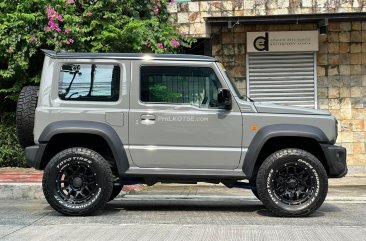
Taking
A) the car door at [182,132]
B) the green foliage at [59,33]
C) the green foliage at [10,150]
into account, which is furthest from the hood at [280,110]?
the green foliage at [10,150]

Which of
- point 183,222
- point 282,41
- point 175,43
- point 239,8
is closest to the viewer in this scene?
point 183,222

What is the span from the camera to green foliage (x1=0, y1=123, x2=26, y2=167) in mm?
12164

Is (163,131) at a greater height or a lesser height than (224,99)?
lesser

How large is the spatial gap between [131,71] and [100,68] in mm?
422

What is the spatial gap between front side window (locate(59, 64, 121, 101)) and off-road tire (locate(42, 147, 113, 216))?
2.43ft

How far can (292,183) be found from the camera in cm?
695

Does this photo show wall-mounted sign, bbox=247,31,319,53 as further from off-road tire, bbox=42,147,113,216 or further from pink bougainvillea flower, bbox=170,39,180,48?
off-road tire, bbox=42,147,113,216

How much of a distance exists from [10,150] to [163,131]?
20.9 feet

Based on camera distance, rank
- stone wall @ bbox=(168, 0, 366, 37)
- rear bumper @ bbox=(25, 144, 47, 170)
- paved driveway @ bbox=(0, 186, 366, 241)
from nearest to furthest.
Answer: paved driveway @ bbox=(0, 186, 366, 241) → rear bumper @ bbox=(25, 144, 47, 170) → stone wall @ bbox=(168, 0, 366, 37)

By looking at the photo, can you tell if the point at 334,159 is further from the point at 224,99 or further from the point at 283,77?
the point at 283,77

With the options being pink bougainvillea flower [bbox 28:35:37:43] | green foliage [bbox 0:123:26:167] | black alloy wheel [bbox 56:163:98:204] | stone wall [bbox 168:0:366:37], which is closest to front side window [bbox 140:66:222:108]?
black alloy wheel [bbox 56:163:98:204]

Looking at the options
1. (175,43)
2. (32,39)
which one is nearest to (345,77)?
(175,43)

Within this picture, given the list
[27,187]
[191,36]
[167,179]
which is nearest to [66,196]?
[167,179]

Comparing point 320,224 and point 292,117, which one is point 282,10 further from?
point 320,224
